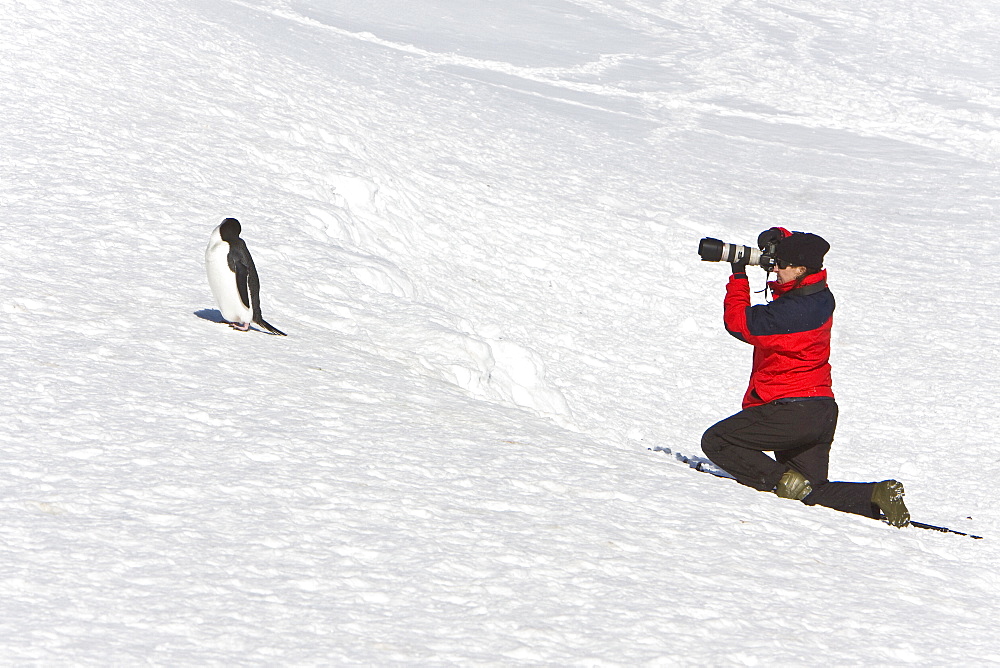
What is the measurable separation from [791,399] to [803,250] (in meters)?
0.68

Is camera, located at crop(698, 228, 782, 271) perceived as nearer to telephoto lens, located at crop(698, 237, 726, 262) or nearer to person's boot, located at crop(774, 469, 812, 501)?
telephoto lens, located at crop(698, 237, 726, 262)

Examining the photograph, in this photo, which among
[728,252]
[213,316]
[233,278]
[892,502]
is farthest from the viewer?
[213,316]

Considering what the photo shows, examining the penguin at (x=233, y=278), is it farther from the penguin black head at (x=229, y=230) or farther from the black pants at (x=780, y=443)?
the black pants at (x=780, y=443)

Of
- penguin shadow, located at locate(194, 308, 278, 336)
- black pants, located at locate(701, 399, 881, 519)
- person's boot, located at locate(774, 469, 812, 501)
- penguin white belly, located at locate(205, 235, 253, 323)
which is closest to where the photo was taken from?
person's boot, located at locate(774, 469, 812, 501)

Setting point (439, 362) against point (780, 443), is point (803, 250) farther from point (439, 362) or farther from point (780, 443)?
point (439, 362)

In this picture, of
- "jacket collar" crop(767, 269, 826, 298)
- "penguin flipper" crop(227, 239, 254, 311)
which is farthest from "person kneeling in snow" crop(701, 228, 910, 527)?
"penguin flipper" crop(227, 239, 254, 311)

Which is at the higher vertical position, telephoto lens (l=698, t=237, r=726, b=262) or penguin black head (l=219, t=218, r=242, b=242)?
telephoto lens (l=698, t=237, r=726, b=262)

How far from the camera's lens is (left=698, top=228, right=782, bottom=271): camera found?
425cm

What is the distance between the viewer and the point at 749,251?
172 inches

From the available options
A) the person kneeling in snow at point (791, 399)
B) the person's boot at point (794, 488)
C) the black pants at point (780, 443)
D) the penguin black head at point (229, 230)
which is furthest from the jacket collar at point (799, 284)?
the penguin black head at point (229, 230)

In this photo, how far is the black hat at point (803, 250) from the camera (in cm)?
416

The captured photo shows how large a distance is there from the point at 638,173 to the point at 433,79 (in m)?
3.50

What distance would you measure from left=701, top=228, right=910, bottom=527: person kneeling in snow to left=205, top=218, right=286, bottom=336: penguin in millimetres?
2254

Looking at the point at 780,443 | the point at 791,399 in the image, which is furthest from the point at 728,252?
the point at 780,443
